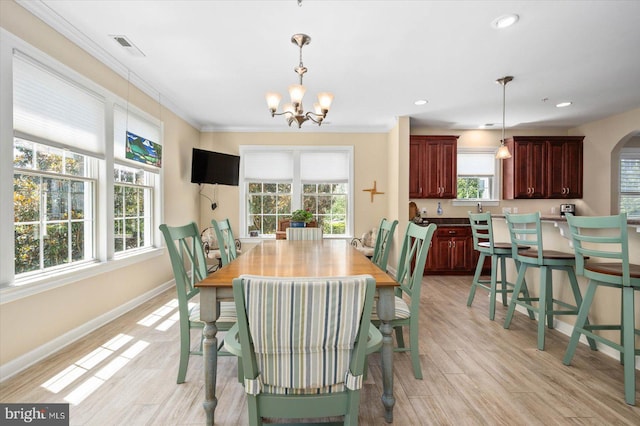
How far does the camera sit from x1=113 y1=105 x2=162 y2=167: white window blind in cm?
354

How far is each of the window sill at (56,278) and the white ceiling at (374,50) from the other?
6.67 ft

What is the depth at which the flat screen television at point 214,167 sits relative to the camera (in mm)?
5289

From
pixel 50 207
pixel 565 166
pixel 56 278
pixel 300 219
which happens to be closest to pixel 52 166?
pixel 50 207

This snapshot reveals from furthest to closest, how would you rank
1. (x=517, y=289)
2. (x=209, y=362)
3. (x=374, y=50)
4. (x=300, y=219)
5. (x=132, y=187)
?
(x=300, y=219) → (x=132, y=187) → (x=374, y=50) → (x=517, y=289) → (x=209, y=362)

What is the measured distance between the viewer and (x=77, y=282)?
292 centimetres

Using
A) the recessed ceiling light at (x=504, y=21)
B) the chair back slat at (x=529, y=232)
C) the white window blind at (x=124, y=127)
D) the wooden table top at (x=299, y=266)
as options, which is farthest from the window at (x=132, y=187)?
the chair back slat at (x=529, y=232)

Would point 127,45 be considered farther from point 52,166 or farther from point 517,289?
point 517,289

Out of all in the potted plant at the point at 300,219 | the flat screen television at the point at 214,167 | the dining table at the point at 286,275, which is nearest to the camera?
the dining table at the point at 286,275

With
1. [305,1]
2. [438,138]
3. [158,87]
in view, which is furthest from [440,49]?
[158,87]

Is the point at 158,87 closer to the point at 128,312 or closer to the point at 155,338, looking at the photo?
the point at 128,312

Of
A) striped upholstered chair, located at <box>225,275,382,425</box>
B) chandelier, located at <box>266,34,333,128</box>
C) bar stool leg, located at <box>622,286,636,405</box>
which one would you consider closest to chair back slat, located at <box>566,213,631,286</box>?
bar stool leg, located at <box>622,286,636,405</box>

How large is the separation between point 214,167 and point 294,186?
58.9 inches

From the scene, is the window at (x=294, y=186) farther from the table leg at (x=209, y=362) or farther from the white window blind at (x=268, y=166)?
the table leg at (x=209, y=362)

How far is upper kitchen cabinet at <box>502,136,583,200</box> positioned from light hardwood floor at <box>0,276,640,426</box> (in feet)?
12.0
